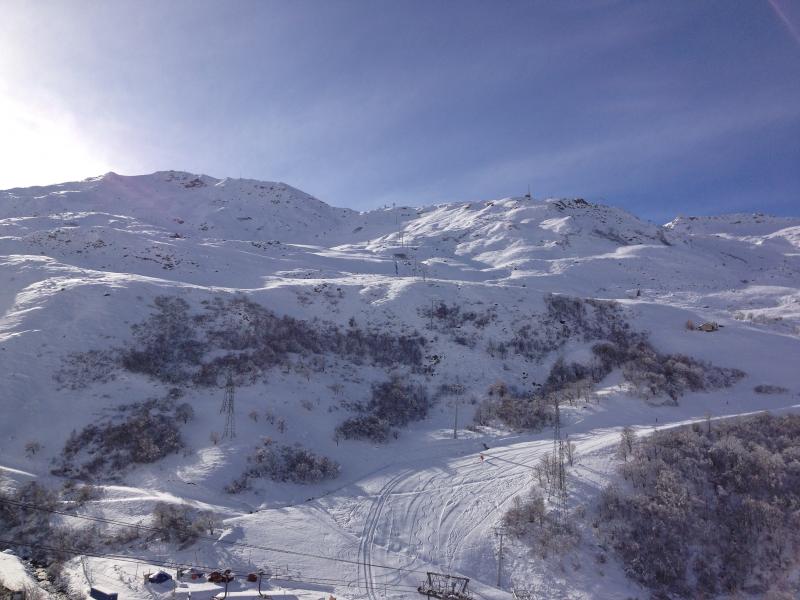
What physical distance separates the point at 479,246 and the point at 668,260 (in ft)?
92.0


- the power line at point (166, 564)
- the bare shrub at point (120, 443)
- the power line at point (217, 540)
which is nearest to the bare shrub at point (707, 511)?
the power line at point (217, 540)

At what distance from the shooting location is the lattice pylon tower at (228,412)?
27406 millimetres

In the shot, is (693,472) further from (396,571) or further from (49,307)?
(49,307)

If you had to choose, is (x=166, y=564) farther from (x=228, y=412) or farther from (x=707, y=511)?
(x=707, y=511)

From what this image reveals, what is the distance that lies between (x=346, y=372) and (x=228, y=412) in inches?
408

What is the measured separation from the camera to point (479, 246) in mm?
78750

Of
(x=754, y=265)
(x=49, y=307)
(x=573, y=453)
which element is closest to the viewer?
(x=573, y=453)

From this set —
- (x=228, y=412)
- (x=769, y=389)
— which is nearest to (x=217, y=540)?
(x=228, y=412)

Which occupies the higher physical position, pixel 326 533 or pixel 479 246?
pixel 479 246

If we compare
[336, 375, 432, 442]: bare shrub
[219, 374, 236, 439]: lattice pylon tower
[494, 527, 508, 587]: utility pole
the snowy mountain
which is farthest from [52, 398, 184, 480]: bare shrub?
[494, 527, 508, 587]: utility pole

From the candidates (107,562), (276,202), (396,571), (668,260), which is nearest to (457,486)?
(396,571)

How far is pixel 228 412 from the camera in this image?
29234 millimetres

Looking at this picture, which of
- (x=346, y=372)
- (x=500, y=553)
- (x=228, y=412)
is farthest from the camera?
(x=346, y=372)

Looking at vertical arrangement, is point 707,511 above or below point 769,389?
below
